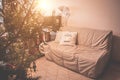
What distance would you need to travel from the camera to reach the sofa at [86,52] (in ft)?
8.34

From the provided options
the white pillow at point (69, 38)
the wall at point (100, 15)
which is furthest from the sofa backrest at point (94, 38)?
the wall at point (100, 15)

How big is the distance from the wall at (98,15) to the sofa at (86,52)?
0.25m

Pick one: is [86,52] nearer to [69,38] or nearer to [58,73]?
[69,38]

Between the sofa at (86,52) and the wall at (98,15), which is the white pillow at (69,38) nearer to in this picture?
the sofa at (86,52)

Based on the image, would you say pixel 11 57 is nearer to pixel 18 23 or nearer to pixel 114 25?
pixel 18 23

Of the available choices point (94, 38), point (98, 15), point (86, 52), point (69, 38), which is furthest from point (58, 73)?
point (98, 15)

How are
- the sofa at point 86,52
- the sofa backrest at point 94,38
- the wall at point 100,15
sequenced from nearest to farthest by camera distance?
the sofa at point 86,52 < the sofa backrest at point 94,38 < the wall at point 100,15

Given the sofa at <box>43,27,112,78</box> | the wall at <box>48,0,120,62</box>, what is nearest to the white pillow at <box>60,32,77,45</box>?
the sofa at <box>43,27,112,78</box>

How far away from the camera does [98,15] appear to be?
330cm

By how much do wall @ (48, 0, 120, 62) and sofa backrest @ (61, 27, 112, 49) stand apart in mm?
252

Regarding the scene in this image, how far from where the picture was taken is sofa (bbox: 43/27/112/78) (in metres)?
2.54

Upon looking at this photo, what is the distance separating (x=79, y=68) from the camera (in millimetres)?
2695

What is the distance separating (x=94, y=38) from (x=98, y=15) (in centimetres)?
63

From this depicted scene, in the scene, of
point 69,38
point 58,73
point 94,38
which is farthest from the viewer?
point 69,38
